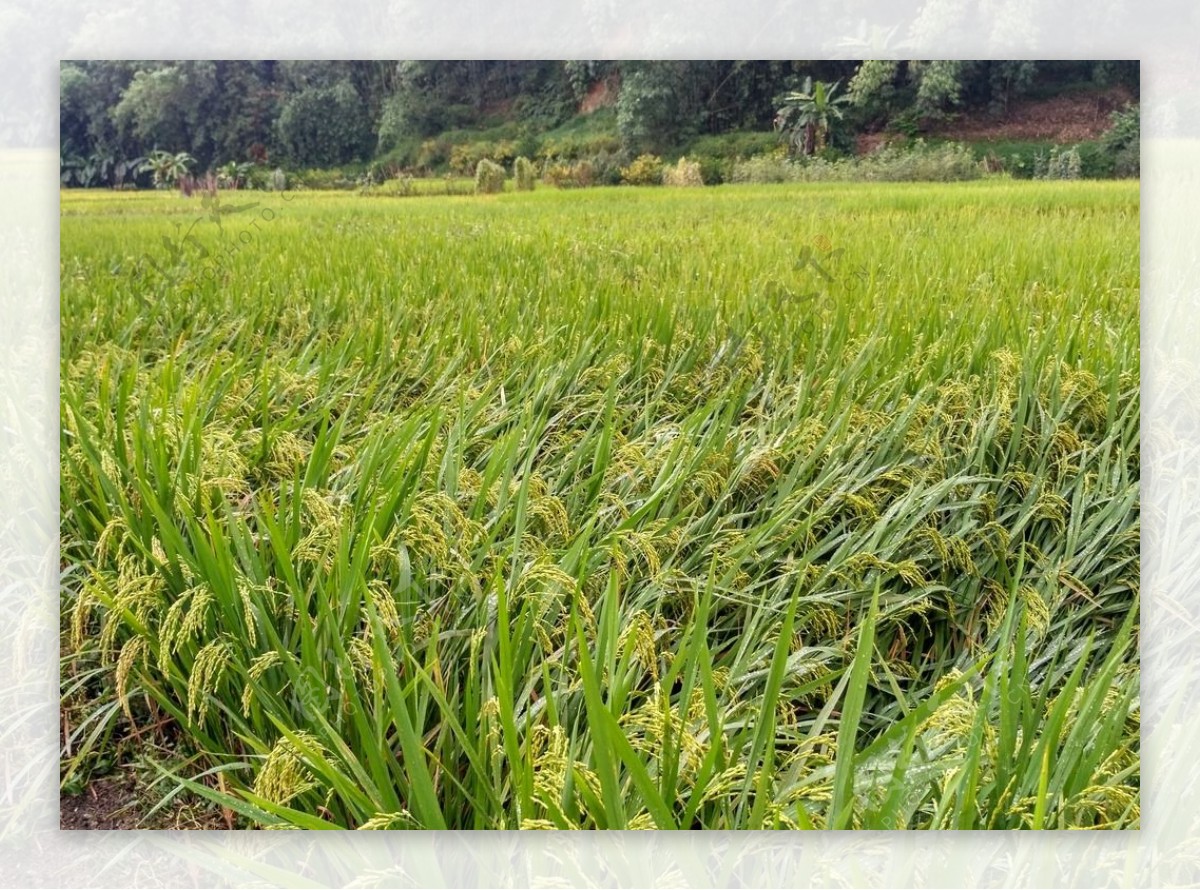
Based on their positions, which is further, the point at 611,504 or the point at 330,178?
the point at 330,178

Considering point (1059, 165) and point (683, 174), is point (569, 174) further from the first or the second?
point (1059, 165)

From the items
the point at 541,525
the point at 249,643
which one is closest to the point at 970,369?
the point at 541,525

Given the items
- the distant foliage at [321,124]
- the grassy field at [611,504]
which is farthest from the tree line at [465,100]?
the grassy field at [611,504]

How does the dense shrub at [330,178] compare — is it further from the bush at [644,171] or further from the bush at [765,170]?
the bush at [765,170]

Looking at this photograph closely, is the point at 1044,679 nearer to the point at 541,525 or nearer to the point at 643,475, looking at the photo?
the point at 643,475

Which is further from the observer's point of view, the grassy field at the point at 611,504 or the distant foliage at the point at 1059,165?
the distant foliage at the point at 1059,165

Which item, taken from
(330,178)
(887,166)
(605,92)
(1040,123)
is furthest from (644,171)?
(1040,123)
